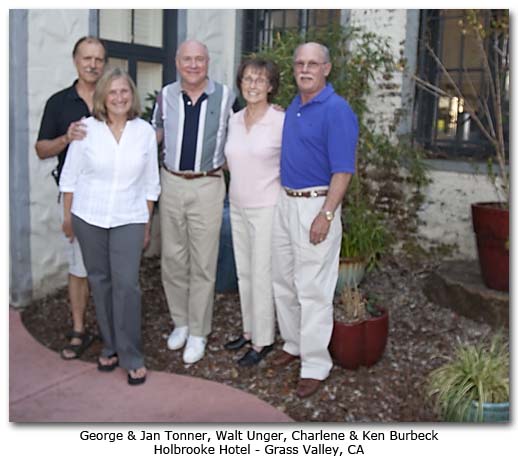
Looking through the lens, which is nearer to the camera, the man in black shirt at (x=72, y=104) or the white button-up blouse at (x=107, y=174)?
the white button-up blouse at (x=107, y=174)

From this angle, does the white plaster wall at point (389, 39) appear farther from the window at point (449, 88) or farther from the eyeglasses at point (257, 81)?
the eyeglasses at point (257, 81)

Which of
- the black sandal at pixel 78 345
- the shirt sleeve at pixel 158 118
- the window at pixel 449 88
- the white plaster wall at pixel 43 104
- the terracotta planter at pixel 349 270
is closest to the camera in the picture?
the shirt sleeve at pixel 158 118

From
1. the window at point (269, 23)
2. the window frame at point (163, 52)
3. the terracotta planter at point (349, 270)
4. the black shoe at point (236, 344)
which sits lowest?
the black shoe at point (236, 344)

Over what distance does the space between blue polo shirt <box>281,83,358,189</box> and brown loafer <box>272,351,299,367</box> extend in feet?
3.33

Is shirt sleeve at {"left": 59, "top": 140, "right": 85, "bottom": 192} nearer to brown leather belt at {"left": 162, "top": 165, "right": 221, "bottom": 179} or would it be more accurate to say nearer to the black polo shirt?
the black polo shirt

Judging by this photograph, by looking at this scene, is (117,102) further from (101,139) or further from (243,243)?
(243,243)

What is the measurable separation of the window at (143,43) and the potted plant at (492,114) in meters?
2.09

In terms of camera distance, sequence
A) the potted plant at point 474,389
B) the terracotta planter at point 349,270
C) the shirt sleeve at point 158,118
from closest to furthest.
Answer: the potted plant at point 474,389 → the shirt sleeve at point 158,118 → the terracotta planter at point 349,270

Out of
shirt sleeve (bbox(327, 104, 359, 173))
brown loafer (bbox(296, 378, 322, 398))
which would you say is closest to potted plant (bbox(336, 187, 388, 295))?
brown loafer (bbox(296, 378, 322, 398))

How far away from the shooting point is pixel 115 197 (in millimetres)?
3281

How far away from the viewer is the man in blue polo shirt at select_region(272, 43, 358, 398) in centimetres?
316

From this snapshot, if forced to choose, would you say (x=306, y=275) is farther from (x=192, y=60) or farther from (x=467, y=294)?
(x=467, y=294)

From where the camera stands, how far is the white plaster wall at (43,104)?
4.35 meters

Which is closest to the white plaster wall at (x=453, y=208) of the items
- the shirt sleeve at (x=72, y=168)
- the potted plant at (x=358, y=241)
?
the potted plant at (x=358, y=241)
